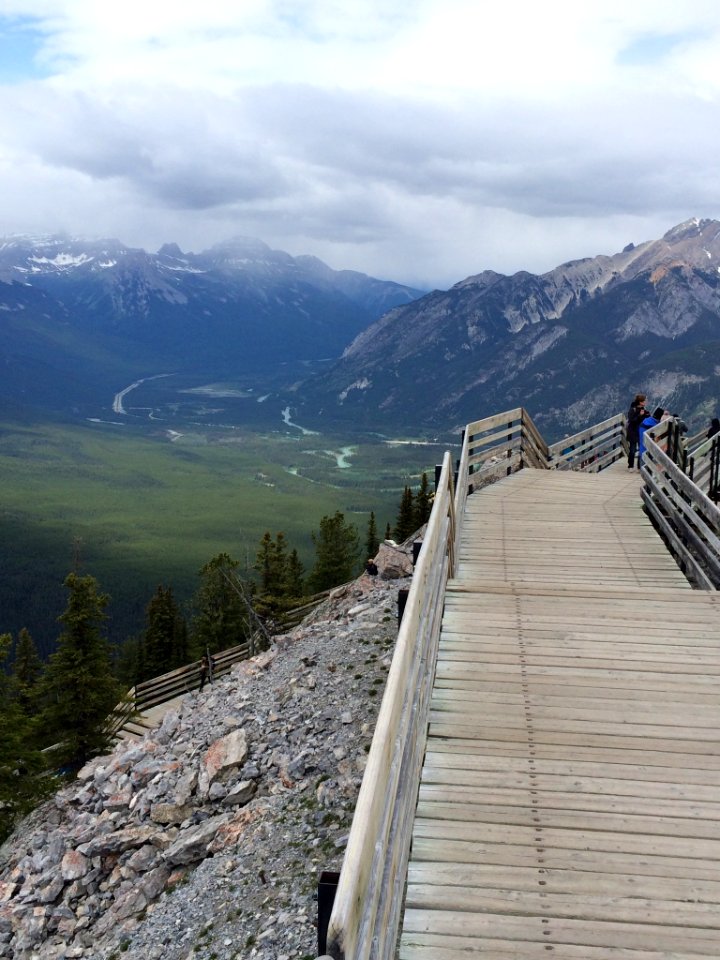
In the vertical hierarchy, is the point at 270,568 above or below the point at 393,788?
below

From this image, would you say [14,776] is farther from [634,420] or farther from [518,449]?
[634,420]

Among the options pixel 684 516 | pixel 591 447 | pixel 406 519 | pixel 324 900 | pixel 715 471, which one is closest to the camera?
pixel 324 900

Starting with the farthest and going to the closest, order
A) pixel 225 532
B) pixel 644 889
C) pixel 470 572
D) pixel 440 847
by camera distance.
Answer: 1. pixel 225 532
2. pixel 470 572
3. pixel 440 847
4. pixel 644 889

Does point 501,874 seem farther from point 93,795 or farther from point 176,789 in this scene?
point 93,795

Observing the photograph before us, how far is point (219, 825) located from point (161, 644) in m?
45.8

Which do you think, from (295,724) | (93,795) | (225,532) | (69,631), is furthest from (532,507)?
(225,532)

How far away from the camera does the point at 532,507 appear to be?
1544 centimetres

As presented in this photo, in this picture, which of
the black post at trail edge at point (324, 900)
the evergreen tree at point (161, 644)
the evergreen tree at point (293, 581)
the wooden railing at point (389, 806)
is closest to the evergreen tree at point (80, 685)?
the evergreen tree at point (293, 581)

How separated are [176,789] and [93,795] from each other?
285 centimetres

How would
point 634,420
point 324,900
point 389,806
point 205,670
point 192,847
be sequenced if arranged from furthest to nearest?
point 205,670
point 634,420
point 192,847
point 389,806
point 324,900

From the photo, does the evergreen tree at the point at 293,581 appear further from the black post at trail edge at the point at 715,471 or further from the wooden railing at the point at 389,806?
the wooden railing at the point at 389,806

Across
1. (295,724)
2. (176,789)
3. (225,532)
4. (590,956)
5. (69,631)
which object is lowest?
(225,532)

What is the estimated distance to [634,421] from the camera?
2112 cm

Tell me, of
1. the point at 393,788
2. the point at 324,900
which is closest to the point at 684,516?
the point at 393,788
